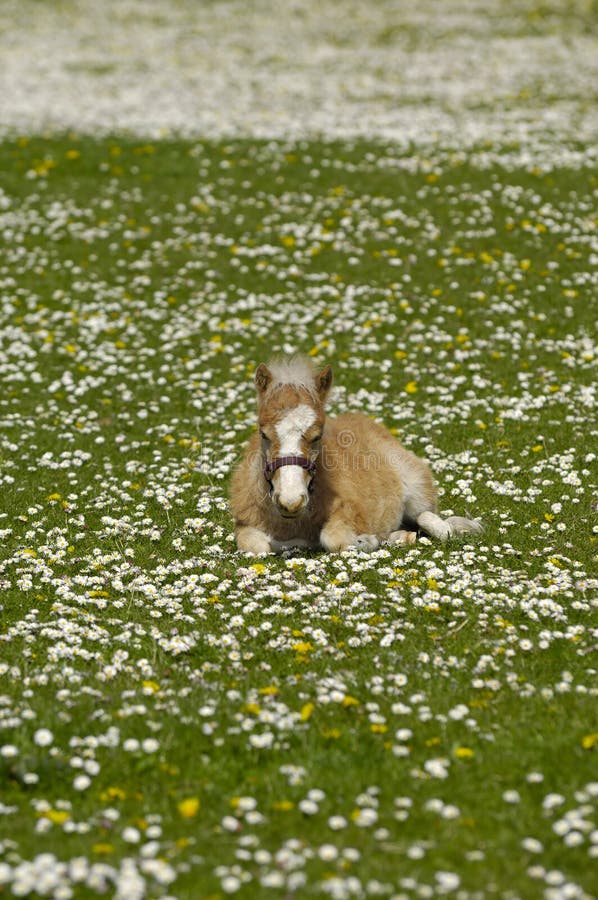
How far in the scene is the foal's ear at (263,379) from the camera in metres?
11.5

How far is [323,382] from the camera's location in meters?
11.6

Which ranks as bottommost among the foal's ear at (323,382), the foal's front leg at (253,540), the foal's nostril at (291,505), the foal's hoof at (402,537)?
the foal's hoof at (402,537)

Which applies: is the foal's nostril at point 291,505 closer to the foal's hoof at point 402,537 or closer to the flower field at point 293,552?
the flower field at point 293,552

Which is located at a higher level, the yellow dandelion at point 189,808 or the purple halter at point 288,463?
the purple halter at point 288,463

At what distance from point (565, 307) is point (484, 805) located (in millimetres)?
15073

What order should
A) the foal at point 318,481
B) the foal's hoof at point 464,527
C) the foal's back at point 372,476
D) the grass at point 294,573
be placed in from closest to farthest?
1. the grass at point 294,573
2. the foal at point 318,481
3. the foal's back at point 372,476
4. the foal's hoof at point 464,527

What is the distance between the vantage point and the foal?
35.1 feet

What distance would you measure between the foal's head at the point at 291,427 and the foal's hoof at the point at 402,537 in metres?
1.79

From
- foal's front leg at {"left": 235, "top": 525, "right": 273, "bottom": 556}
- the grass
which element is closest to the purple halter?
foal's front leg at {"left": 235, "top": 525, "right": 273, "bottom": 556}

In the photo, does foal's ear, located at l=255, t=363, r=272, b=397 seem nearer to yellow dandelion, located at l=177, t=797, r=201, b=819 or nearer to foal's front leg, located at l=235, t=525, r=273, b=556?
foal's front leg, located at l=235, t=525, r=273, b=556

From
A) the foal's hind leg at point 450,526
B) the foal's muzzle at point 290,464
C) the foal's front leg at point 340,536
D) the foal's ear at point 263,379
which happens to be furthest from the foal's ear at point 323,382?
the foal's hind leg at point 450,526

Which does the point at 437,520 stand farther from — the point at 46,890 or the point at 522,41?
the point at 522,41

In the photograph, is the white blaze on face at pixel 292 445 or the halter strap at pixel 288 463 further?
the halter strap at pixel 288 463

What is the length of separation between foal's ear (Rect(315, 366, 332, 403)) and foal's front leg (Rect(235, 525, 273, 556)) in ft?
5.87
